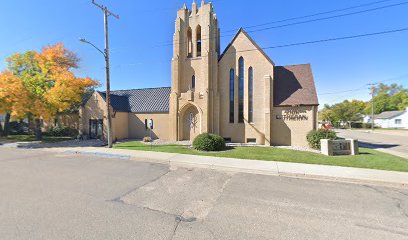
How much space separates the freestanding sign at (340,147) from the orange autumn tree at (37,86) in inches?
906

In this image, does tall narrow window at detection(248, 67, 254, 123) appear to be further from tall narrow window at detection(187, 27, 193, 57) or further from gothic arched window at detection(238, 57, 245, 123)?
tall narrow window at detection(187, 27, 193, 57)

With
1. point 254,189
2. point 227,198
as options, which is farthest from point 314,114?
point 227,198

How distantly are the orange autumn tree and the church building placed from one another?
16.1 feet

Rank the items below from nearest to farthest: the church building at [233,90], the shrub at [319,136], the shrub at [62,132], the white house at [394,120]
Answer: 1. the shrub at [319,136]
2. the church building at [233,90]
3. the shrub at [62,132]
4. the white house at [394,120]

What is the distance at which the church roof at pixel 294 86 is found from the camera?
1645cm

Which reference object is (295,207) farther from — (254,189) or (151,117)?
(151,117)

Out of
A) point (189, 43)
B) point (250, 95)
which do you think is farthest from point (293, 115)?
point (189, 43)

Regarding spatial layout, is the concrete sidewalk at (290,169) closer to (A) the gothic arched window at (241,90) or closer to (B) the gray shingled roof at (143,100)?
(A) the gothic arched window at (241,90)

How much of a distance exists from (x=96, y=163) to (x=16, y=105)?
13.1 meters

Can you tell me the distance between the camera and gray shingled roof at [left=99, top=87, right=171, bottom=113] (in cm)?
2159

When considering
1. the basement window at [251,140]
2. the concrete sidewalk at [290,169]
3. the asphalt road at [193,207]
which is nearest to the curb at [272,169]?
the concrete sidewalk at [290,169]

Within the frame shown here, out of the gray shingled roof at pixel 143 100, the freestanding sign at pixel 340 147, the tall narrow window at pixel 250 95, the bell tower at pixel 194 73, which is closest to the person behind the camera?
the freestanding sign at pixel 340 147

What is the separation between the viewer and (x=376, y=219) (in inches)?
168

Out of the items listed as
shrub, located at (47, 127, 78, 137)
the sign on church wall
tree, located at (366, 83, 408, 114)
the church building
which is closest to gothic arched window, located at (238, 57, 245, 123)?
the church building
